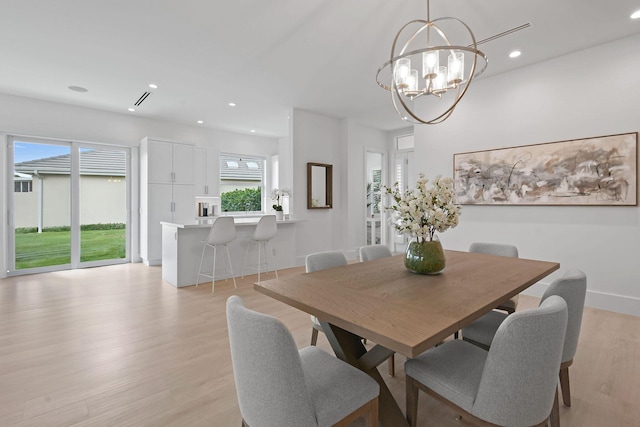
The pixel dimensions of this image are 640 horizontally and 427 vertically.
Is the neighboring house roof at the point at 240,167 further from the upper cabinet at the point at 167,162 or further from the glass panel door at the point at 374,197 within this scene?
the glass panel door at the point at 374,197

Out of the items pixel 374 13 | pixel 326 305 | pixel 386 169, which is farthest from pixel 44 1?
pixel 386 169

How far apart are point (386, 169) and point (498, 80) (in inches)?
134

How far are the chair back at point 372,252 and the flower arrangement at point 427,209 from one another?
776mm

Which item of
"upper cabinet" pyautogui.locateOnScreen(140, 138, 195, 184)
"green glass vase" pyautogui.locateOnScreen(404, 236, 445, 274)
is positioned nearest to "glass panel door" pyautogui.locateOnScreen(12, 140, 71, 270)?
"upper cabinet" pyautogui.locateOnScreen(140, 138, 195, 184)

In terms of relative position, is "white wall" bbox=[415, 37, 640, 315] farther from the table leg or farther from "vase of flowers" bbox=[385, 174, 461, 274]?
the table leg

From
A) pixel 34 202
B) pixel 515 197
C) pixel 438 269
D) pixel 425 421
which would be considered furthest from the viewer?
pixel 34 202

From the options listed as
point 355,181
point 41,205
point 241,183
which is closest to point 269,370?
point 355,181

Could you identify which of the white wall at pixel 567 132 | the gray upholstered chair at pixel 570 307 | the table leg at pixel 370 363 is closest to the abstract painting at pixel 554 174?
the white wall at pixel 567 132

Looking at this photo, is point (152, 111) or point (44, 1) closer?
point (44, 1)

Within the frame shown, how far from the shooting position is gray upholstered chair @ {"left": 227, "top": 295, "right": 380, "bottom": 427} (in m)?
1.00

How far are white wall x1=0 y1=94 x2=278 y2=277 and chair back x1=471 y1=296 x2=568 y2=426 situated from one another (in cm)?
673

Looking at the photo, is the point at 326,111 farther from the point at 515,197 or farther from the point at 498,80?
the point at 515,197

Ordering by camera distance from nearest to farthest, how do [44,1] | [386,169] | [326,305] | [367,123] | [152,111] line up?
[326,305]
[44,1]
[152,111]
[367,123]
[386,169]

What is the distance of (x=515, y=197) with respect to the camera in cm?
393
